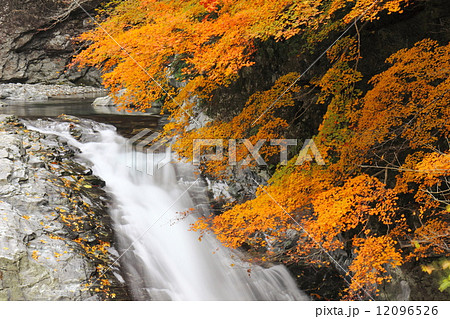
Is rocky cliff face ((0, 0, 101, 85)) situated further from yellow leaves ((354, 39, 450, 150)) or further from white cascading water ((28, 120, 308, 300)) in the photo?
yellow leaves ((354, 39, 450, 150))

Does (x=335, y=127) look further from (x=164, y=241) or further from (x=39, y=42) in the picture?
(x=39, y=42)

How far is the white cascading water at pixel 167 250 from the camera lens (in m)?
4.17

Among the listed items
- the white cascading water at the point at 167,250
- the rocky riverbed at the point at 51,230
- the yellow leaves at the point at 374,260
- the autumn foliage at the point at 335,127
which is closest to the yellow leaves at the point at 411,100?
the autumn foliage at the point at 335,127

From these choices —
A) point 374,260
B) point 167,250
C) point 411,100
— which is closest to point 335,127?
point 411,100

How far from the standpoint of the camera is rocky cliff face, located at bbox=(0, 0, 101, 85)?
1009cm

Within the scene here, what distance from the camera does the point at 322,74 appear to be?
4.52 m

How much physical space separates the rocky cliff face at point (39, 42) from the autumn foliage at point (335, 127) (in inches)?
240

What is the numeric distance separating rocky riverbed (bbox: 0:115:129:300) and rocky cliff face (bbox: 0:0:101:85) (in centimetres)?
611

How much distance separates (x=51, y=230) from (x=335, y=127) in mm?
3191

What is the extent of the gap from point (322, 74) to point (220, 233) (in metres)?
2.41

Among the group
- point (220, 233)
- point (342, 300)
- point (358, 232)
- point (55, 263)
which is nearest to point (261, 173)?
point (220, 233)

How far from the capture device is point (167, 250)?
15.3ft

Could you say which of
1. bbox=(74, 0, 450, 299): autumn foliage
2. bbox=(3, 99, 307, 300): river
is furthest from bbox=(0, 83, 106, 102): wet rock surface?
bbox=(74, 0, 450, 299): autumn foliage

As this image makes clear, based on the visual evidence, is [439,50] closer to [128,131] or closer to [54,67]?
[128,131]
